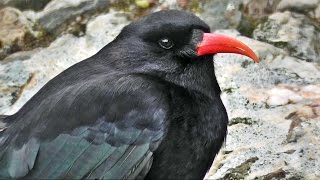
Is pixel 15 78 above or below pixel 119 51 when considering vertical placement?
below

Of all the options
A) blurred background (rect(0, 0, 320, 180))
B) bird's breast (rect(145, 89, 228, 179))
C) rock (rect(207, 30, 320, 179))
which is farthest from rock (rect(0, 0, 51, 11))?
bird's breast (rect(145, 89, 228, 179))

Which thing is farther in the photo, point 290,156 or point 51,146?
point 290,156

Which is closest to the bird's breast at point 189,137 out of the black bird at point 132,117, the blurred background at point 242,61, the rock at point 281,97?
the black bird at point 132,117

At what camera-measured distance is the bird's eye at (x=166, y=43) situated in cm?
485

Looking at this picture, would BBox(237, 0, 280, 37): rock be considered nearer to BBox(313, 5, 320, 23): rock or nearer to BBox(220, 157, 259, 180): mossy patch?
BBox(313, 5, 320, 23): rock

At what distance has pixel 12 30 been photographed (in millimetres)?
6758

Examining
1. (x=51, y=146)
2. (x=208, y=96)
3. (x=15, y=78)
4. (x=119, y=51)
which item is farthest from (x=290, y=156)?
(x=15, y=78)

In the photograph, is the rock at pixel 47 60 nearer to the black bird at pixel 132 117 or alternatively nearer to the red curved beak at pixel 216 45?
the black bird at pixel 132 117

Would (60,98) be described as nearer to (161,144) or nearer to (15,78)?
(161,144)

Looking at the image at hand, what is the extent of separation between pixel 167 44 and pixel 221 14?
1.97 metres

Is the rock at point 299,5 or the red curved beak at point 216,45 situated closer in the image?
the red curved beak at point 216,45

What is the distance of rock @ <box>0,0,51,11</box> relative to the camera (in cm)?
688

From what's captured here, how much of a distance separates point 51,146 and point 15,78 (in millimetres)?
2002

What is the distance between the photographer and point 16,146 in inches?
179
